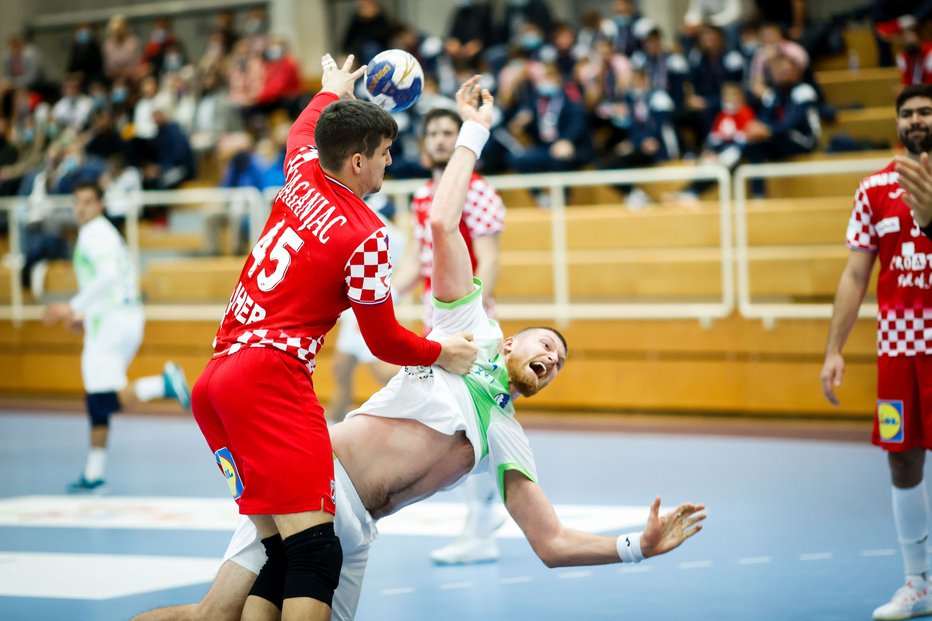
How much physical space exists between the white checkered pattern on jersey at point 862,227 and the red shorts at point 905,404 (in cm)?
50

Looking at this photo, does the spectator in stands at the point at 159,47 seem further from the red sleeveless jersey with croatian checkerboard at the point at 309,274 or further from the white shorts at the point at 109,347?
the red sleeveless jersey with croatian checkerboard at the point at 309,274

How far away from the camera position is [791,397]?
10383 mm

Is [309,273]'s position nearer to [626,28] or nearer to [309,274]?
[309,274]

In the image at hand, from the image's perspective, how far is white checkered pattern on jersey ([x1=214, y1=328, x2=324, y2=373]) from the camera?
3914 millimetres

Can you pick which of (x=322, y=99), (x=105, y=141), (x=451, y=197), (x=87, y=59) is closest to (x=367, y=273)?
(x=451, y=197)

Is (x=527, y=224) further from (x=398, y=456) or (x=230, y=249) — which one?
(x=398, y=456)

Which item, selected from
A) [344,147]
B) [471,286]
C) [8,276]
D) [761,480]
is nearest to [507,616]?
[471,286]

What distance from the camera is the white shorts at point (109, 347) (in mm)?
8734

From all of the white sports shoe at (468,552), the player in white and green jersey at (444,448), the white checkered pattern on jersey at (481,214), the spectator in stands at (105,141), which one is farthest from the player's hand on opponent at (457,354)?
the spectator in stands at (105,141)

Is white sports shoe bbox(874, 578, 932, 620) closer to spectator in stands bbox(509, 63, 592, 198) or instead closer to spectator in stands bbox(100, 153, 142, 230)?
spectator in stands bbox(509, 63, 592, 198)

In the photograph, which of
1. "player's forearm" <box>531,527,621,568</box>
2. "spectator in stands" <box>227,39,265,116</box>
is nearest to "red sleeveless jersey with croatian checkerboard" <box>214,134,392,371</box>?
"player's forearm" <box>531,527,621,568</box>

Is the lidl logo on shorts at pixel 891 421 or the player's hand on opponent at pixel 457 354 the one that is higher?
the player's hand on opponent at pixel 457 354

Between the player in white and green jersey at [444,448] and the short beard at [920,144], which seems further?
the short beard at [920,144]

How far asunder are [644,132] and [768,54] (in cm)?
142
